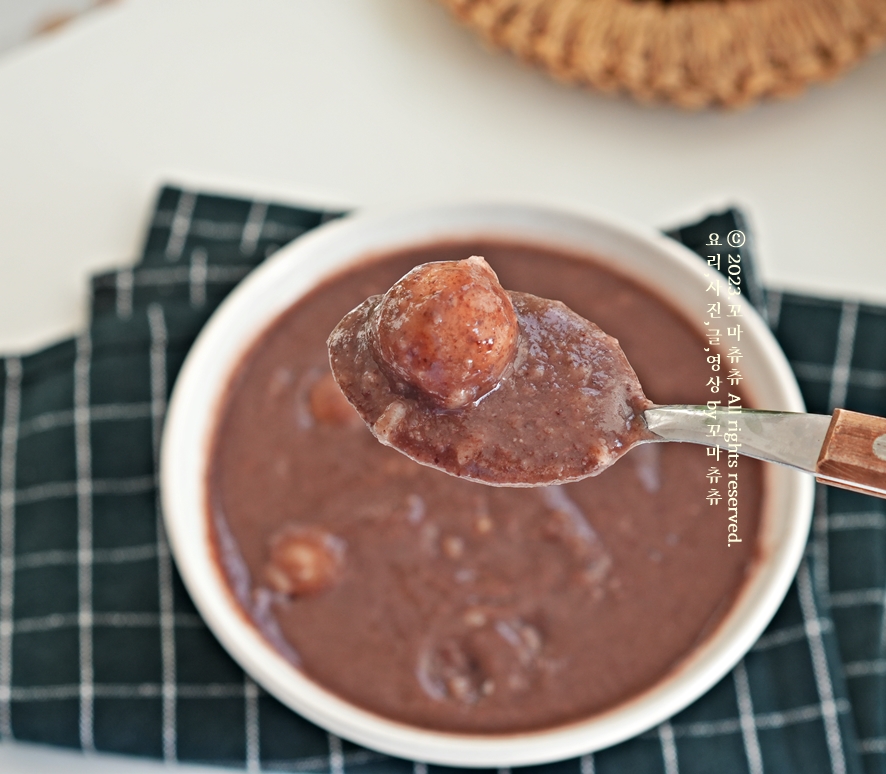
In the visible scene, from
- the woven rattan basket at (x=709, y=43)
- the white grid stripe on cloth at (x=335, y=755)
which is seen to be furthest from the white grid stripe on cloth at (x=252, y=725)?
the woven rattan basket at (x=709, y=43)

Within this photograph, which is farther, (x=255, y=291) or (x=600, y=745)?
(x=255, y=291)

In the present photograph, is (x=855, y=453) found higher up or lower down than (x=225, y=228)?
lower down

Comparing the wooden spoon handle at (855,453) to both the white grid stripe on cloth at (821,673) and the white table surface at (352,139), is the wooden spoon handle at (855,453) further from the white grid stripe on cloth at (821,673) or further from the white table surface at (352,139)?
the white table surface at (352,139)

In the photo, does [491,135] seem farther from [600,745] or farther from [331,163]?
[600,745]

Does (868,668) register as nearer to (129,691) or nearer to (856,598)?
(856,598)

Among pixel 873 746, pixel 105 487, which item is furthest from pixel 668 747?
pixel 105 487

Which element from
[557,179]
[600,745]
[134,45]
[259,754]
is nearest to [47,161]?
[134,45]
